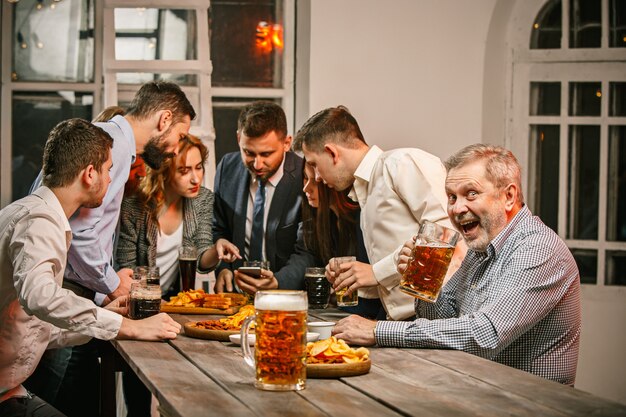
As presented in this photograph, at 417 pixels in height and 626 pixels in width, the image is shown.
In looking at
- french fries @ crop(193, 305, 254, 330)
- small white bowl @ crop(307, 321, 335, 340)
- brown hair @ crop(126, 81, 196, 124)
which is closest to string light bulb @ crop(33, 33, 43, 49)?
brown hair @ crop(126, 81, 196, 124)

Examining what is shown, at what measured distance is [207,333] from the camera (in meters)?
3.03

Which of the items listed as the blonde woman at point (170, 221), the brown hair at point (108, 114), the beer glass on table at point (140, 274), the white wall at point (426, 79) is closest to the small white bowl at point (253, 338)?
the beer glass on table at point (140, 274)

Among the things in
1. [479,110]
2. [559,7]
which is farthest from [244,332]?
[559,7]

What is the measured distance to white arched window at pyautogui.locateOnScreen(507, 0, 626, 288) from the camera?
5.68m

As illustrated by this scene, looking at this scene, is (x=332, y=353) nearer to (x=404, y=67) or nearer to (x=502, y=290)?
(x=502, y=290)

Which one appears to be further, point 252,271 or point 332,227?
point 332,227

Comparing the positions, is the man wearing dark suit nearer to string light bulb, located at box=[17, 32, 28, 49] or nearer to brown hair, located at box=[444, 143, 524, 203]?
brown hair, located at box=[444, 143, 524, 203]

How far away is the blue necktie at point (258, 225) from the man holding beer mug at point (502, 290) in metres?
1.49

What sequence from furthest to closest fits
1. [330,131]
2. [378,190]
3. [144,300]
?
[330,131]
[378,190]
[144,300]

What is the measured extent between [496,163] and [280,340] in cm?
115

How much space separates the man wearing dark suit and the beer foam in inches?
78.4

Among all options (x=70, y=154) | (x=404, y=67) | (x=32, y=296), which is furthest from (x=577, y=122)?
(x=32, y=296)

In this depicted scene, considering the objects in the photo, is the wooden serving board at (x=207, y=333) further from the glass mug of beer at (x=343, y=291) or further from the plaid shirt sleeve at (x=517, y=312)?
the glass mug of beer at (x=343, y=291)

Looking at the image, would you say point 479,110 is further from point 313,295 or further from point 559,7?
point 313,295
